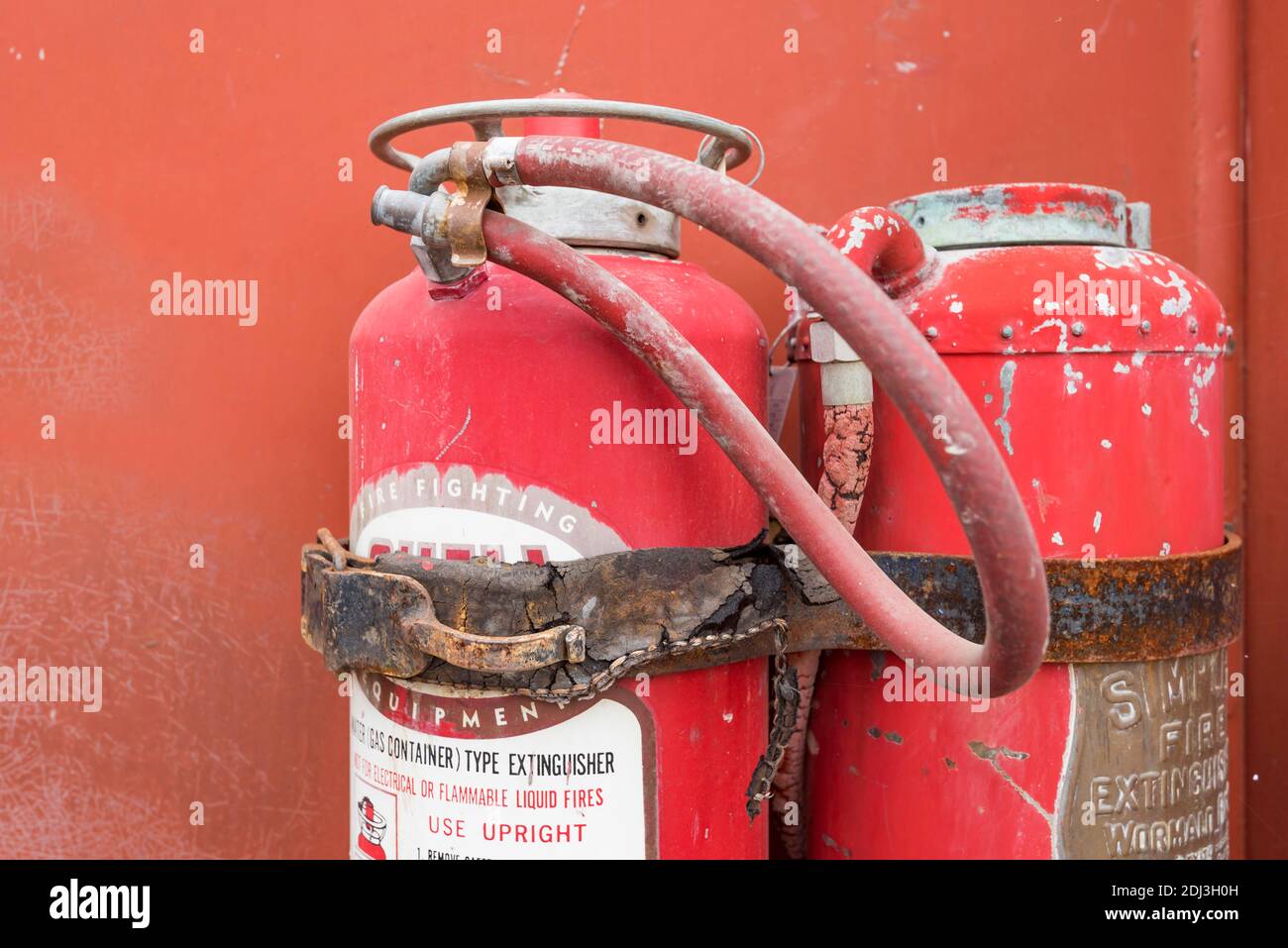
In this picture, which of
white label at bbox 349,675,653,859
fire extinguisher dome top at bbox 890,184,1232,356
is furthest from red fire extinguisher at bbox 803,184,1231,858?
→ white label at bbox 349,675,653,859

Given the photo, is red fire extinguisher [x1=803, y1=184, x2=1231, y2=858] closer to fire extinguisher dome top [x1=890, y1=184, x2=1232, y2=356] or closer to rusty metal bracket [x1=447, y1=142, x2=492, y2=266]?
fire extinguisher dome top [x1=890, y1=184, x2=1232, y2=356]

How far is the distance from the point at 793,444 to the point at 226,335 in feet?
2.71

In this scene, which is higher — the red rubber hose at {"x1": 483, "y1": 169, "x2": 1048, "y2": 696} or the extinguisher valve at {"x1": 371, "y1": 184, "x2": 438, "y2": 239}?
the extinguisher valve at {"x1": 371, "y1": 184, "x2": 438, "y2": 239}

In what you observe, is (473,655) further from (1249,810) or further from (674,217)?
(1249,810)

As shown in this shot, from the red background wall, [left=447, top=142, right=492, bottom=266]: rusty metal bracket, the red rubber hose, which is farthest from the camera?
the red background wall

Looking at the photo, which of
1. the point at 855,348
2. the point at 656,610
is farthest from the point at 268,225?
the point at 855,348

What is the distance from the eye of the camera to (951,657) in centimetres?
82

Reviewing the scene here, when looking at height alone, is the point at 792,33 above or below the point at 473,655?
above

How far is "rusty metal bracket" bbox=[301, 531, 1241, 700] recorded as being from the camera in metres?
0.91

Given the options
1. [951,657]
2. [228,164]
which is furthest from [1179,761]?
[228,164]

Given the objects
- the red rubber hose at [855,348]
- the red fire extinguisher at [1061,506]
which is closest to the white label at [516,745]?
the red rubber hose at [855,348]

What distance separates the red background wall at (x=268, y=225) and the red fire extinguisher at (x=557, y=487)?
41 centimetres

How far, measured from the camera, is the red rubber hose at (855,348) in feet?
2.36

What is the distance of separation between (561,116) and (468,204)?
147 millimetres
